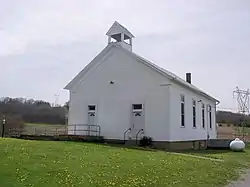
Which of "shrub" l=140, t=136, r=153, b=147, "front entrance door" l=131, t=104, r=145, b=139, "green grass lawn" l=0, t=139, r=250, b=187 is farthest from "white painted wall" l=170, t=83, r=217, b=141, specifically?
"green grass lawn" l=0, t=139, r=250, b=187

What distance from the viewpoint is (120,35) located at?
→ 26.3 m

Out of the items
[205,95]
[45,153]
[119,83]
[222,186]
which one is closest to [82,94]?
[119,83]

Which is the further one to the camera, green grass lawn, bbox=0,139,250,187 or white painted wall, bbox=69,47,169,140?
white painted wall, bbox=69,47,169,140

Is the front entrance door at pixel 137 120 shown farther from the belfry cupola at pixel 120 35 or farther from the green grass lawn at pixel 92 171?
the green grass lawn at pixel 92 171

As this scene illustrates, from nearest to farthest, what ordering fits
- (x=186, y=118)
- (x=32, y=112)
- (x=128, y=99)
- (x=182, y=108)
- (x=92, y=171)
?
(x=92, y=171)
(x=128, y=99)
(x=182, y=108)
(x=186, y=118)
(x=32, y=112)

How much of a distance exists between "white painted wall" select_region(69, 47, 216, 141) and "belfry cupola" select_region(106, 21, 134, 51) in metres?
0.88

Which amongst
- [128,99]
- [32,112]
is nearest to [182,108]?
[128,99]

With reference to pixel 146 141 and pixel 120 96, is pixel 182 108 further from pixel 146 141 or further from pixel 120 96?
pixel 120 96

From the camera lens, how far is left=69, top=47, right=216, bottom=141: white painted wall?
23.8 m

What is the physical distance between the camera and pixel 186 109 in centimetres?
2667

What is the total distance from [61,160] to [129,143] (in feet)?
41.3

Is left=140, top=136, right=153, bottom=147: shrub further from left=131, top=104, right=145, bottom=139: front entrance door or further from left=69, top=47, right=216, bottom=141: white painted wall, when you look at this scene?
left=131, top=104, right=145, bottom=139: front entrance door

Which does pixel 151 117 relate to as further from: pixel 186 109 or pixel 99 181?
pixel 99 181

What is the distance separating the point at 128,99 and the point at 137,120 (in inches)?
62.4
